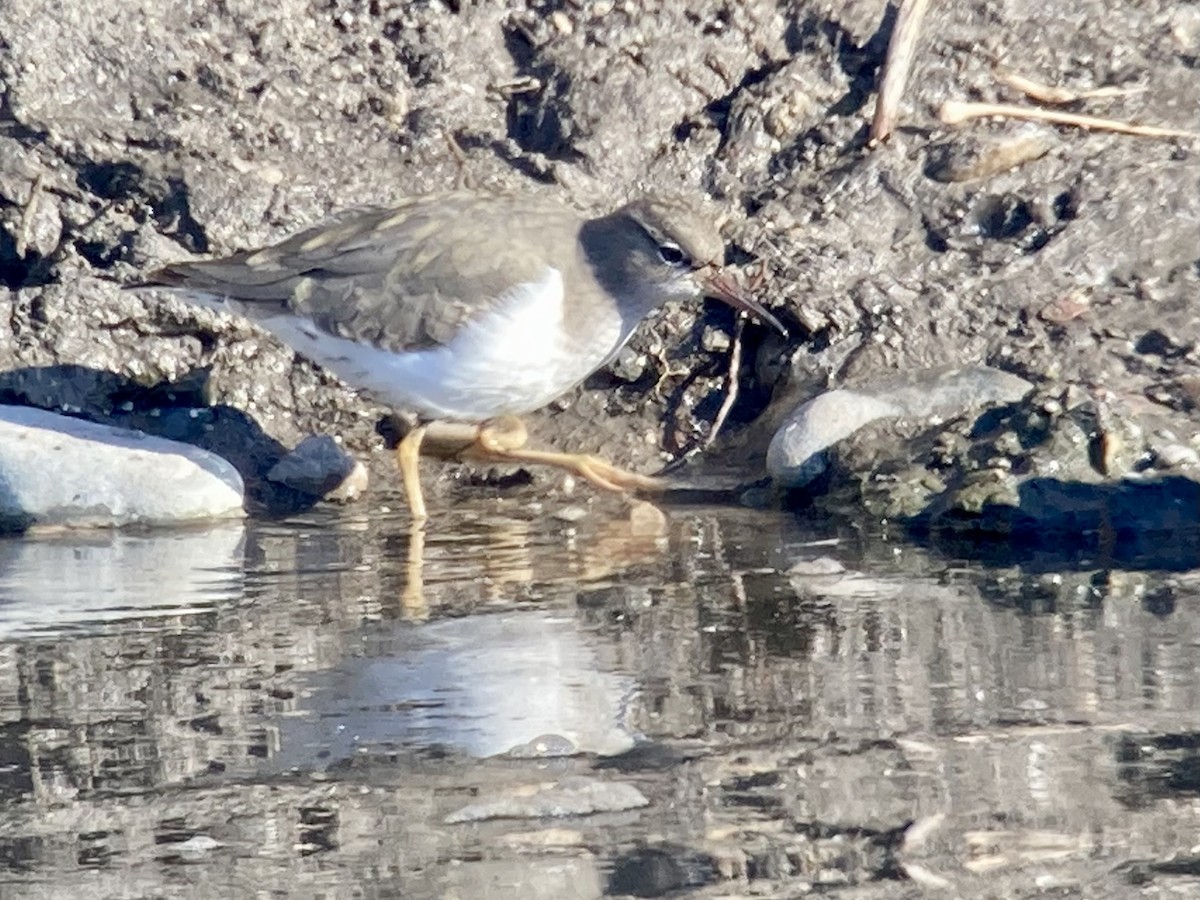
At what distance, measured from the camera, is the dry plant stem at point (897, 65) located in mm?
7805

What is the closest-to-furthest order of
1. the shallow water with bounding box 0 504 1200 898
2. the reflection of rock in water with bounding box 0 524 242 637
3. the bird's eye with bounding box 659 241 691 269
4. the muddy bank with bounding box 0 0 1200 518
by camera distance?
the shallow water with bounding box 0 504 1200 898, the reflection of rock in water with bounding box 0 524 242 637, the bird's eye with bounding box 659 241 691 269, the muddy bank with bounding box 0 0 1200 518

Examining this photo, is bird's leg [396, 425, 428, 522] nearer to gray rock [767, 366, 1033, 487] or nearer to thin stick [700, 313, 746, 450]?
thin stick [700, 313, 746, 450]

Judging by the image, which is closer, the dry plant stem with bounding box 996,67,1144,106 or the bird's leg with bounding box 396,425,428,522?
the bird's leg with bounding box 396,425,428,522

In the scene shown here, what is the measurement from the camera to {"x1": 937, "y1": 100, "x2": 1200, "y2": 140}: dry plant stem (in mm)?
7734

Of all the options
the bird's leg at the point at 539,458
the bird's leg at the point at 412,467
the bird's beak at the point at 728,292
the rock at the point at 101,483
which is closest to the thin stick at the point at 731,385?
the bird's leg at the point at 539,458

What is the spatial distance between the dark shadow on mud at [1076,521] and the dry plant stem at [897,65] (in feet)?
6.79

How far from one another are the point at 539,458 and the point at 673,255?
912 millimetres

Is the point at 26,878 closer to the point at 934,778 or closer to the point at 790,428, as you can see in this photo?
the point at 934,778

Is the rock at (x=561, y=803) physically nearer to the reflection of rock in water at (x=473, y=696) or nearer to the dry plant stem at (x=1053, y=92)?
the reflection of rock in water at (x=473, y=696)

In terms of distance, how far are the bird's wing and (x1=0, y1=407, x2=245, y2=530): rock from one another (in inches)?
23.0

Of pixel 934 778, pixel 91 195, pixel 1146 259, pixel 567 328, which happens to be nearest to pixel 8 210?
pixel 91 195

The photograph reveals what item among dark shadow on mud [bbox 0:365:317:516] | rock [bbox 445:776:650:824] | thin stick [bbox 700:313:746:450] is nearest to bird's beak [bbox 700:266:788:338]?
thin stick [bbox 700:313:746:450]

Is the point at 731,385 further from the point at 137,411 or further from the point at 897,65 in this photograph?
the point at 137,411

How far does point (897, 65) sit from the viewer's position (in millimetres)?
7883
